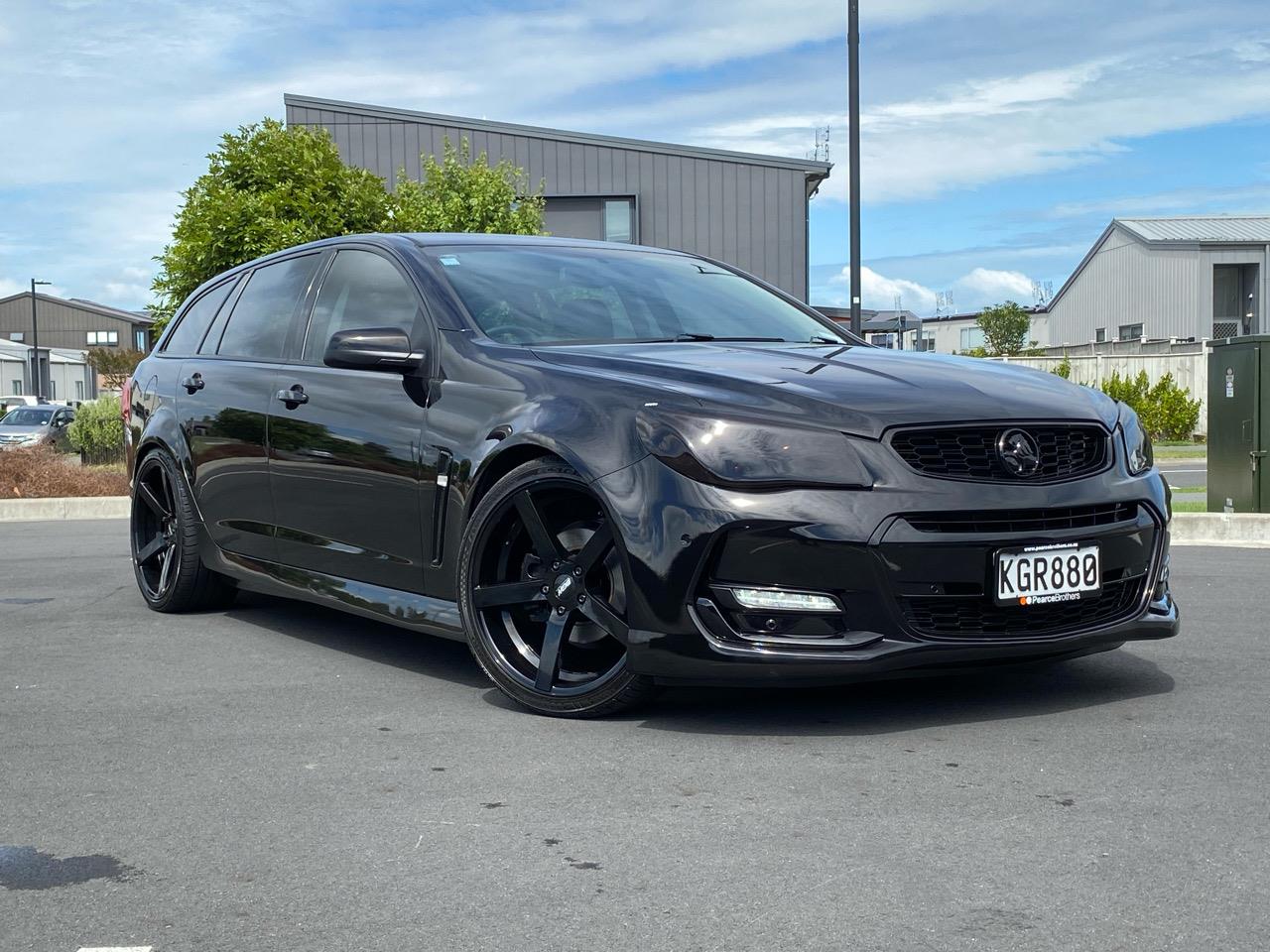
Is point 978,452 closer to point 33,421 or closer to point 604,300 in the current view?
point 604,300

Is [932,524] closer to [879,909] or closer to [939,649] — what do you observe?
[939,649]

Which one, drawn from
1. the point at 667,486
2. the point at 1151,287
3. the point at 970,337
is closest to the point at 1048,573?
the point at 667,486

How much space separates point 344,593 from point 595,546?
1.55 meters

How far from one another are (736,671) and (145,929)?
1.88 metres

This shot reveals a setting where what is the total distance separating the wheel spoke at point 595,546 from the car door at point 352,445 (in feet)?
2.84

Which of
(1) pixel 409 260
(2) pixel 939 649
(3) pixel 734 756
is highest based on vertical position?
(1) pixel 409 260

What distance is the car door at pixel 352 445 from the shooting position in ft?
17.6

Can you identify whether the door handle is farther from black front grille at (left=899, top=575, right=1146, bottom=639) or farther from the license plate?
the license plate

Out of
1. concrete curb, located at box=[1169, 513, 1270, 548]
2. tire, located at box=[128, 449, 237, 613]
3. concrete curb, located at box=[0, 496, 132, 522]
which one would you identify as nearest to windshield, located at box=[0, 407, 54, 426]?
concrete curb, located at box=[0, 496, 132, 522]

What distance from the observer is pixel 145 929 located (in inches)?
116

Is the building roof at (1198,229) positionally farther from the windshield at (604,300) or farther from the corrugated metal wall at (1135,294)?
the windshield at (604,300)

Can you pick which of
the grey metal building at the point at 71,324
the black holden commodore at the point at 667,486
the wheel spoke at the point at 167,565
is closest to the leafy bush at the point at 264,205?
the wheel spoke at the point at 167,565

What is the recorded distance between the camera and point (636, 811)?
3711 mm

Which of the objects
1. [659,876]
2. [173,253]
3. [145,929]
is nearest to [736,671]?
[659,876]
